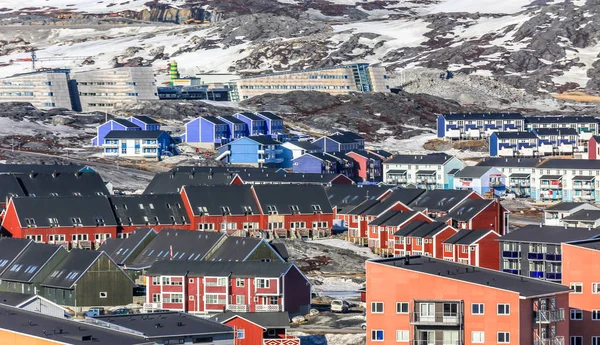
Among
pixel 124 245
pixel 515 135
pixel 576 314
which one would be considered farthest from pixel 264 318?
pixel 515 135

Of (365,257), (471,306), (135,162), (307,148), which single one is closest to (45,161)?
(135,162)

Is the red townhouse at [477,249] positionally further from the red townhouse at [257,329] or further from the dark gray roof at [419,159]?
the dark gray roof at [419,159]

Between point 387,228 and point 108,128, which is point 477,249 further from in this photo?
point 108,128

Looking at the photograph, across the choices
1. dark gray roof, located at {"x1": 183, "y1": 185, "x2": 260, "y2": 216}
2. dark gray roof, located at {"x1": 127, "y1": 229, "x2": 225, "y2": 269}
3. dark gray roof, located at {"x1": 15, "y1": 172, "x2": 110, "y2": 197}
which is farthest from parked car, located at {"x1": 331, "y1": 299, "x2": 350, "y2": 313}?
dark gray roof, located at {"x1": 15, "y1": 172, "x2": 110, "y2": 197}

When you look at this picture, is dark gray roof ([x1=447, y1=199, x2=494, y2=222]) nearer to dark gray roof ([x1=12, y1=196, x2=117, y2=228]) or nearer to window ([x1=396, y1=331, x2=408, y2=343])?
dark gray roof ([x1=12, y1=196, x2=117, y2=228])

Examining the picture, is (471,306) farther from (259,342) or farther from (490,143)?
(490,143)
